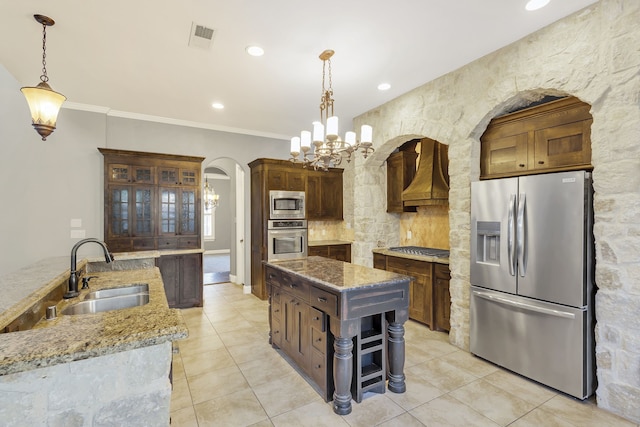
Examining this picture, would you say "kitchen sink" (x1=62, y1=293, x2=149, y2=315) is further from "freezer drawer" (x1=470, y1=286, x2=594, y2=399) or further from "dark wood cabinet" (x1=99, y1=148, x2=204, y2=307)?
"freezer drawer" (x1=470, y1=286, x2=594, y2=399)

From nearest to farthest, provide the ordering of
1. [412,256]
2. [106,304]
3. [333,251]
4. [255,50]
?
[106,304], [255,50], [412,256], [333,251]

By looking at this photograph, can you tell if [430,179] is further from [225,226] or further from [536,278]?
[225,226]

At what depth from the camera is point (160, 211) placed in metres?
4.70

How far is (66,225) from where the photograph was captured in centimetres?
431

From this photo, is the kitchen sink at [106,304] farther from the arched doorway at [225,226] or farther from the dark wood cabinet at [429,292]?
the arched doorway at [225,226]

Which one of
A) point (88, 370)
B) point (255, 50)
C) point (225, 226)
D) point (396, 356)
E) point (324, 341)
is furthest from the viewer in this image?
point (225, 226)

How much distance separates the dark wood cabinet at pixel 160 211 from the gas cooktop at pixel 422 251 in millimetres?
3074

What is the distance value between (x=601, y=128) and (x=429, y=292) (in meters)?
2.34

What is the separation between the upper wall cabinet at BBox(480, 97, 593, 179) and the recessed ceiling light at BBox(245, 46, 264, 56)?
2413 mm

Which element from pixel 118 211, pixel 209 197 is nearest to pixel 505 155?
pixel 118 211

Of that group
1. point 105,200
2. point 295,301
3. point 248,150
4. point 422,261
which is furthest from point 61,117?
point 422,261

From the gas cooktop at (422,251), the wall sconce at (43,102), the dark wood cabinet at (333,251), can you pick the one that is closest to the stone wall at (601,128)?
the gas cooktop at (422,251)

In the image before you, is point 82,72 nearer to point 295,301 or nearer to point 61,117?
point 61,117

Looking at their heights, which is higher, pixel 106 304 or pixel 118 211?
pixel 118 211
